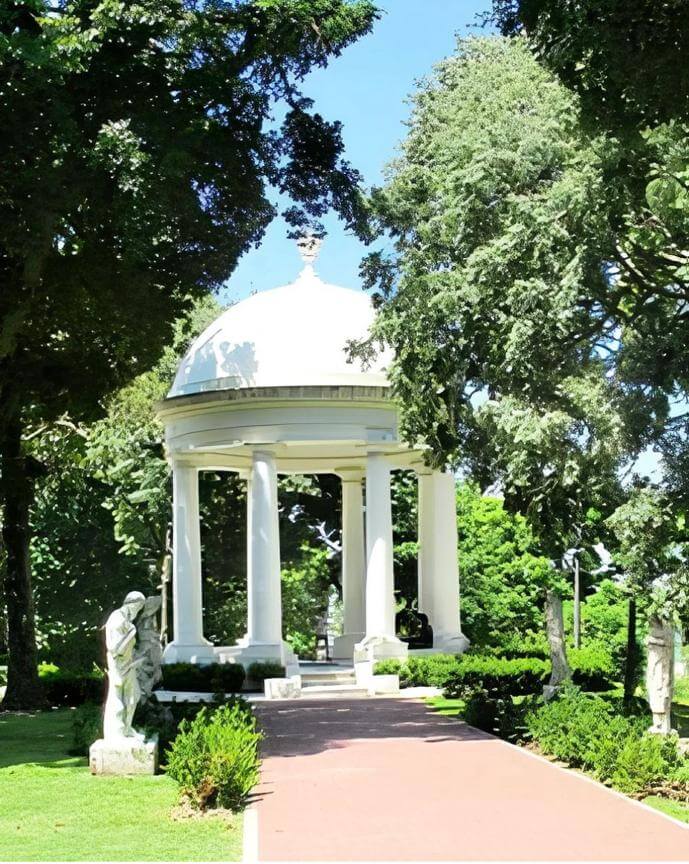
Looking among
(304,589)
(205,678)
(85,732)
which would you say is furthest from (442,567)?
(85,732)

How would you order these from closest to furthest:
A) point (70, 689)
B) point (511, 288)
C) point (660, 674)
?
point (511, 288)
point (660, 674)
point (70, 689)

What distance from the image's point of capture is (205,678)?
34.5 metres

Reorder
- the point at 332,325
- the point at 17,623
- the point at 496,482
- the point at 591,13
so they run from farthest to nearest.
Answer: the point at 332,325 < the point at 17,623 < the point at 496,482 < the point at 591,13

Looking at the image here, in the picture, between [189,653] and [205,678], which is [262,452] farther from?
[205,678]

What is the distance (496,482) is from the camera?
2508cm

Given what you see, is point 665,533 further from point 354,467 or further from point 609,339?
point 354,467

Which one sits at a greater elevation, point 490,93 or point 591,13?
point 490,93

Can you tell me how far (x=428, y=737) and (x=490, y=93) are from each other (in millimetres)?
11028

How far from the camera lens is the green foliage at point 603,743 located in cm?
1673

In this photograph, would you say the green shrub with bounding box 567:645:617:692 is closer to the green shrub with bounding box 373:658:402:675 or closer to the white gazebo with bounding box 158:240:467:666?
the green shrub with bounding box 373:658:402:675

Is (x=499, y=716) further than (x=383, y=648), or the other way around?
(x=383, y=648)

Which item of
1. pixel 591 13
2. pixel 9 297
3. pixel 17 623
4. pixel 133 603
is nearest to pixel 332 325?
pixel 17 623

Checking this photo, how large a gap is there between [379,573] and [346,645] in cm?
738

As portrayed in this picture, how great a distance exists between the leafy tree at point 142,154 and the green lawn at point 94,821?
868 centimetres
